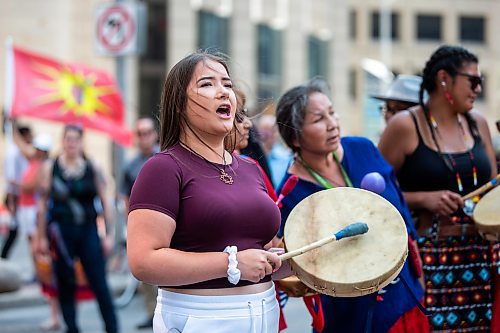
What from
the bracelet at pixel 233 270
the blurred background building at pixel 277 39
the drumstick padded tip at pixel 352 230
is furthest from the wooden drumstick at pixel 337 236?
the blurred background building at pixel 277 39

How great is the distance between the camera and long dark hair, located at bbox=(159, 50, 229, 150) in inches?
138

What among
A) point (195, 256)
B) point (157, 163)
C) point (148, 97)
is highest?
point (157, 163)

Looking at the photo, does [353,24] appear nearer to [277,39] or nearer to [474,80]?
[277,39]

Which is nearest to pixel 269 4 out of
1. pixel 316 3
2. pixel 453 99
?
pixel 316 3

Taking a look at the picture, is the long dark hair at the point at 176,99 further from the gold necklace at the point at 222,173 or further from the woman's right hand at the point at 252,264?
the woman's right hand at the point at 252,264

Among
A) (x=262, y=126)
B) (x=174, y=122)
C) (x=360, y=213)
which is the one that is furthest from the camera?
(x=262, y=126)

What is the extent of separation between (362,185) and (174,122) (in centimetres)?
118

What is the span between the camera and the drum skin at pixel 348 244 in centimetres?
366

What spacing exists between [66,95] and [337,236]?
7858 millimetres

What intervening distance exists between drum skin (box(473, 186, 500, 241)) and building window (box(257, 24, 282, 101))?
25.6 m

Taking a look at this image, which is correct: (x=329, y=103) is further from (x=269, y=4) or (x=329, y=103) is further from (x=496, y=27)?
(x=496, y=27)

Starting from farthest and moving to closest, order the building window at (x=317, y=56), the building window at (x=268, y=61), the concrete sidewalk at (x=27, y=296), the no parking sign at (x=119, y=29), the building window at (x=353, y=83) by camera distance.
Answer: the building window at (x=353, y=83)
the building window at (x=317, y=56)
the building window at (x=268, y=61)
the no parking sign at (x=119, y=29)
the concrete sidewalk at (x=27, y=296)

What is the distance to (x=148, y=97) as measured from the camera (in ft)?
95.3

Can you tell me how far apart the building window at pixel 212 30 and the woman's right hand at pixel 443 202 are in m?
22.7
